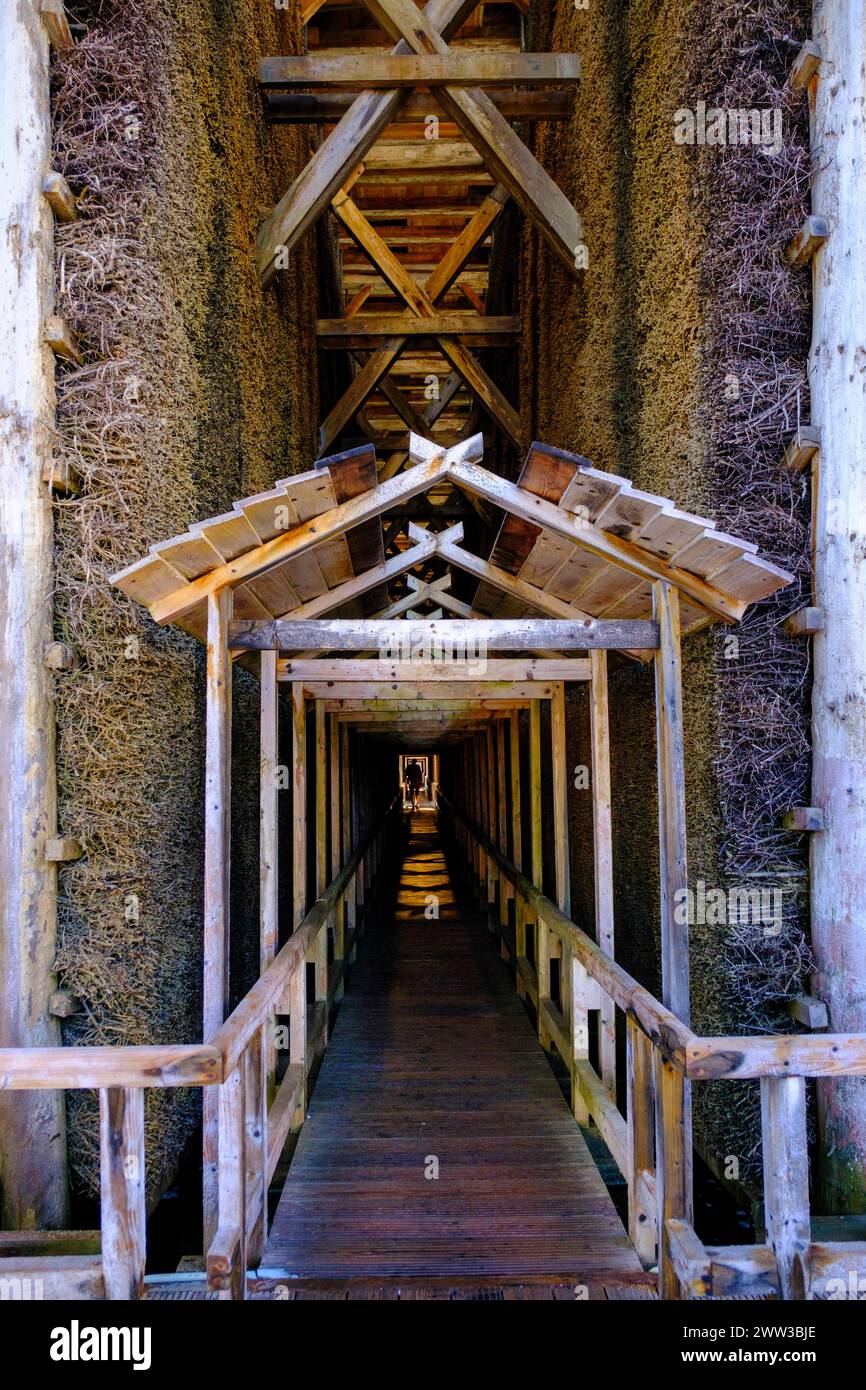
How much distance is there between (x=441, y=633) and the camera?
3777mm

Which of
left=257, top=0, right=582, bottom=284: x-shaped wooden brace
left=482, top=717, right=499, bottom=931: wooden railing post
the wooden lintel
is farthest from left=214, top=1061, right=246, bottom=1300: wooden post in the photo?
the wooden lintel

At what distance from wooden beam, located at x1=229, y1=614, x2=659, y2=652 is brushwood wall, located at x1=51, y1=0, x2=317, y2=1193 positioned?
57cm

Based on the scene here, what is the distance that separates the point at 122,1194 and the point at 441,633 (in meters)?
2.44

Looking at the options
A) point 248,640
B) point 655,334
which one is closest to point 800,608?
point 655,334

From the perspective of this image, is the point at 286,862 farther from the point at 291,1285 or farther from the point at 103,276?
the point at 103,276

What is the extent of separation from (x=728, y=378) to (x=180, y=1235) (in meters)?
4.71

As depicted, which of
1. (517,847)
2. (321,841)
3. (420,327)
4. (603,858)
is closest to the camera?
(603,858)

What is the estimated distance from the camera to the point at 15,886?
124 inches

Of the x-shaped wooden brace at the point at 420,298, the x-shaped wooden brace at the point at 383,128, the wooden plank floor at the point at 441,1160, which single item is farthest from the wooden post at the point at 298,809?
the x-shaped wooden brace at the point at 420,298

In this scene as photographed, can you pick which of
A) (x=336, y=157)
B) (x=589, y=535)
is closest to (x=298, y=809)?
(x=589, y=535)

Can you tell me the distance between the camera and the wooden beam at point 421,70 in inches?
232

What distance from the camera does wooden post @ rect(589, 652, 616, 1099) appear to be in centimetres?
403

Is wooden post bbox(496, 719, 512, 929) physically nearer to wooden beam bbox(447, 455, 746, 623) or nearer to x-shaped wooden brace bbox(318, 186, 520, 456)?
x-shaped wooden brace bbox(318, 186, 520, 456)

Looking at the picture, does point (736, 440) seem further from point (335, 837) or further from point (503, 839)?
point (503, 839)
